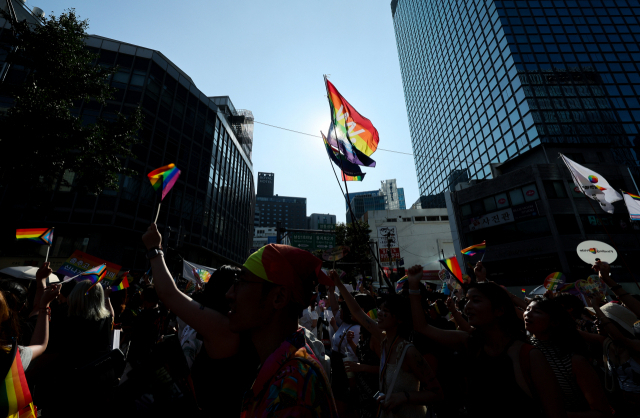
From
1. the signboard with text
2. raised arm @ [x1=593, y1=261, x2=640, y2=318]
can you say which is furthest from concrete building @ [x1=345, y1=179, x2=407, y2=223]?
raised arm @ [x1=593, y1=261, x2=640, y2=318]

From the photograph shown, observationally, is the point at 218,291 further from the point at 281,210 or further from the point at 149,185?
the point at 281,210

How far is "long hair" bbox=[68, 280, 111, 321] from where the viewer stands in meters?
3.44

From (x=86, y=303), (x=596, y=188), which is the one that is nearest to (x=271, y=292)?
(x=86, y=303)

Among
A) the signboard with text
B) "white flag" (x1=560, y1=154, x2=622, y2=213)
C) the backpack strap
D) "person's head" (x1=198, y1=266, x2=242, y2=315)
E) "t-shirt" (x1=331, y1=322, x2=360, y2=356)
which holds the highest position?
the signboard with text

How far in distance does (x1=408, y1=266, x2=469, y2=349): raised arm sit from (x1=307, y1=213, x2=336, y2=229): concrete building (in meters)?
171

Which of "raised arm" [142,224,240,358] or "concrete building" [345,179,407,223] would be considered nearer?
"raised arm" [142,224,240,358]

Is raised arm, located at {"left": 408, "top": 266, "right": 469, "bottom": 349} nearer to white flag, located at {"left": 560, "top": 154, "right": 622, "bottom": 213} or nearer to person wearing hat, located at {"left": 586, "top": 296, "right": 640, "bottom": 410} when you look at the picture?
person wearing hat, located at {"left": 586, "top": 296, "right": 640, "bottom": 410}

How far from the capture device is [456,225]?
36125 mm

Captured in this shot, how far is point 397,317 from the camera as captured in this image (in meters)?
3.09

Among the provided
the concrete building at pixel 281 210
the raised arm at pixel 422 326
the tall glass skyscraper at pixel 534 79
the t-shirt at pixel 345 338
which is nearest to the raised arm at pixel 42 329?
the raised arm at pixel 422 326

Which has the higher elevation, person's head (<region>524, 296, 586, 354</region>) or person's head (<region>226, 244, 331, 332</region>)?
person's head (<region>226, 244, 331, 332</region>)

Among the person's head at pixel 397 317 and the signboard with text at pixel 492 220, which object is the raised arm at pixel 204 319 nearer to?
the person's head at pixel 397 317

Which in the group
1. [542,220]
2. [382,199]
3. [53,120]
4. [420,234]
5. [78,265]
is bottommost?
[78,265]

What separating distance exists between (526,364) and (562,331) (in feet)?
2.76
